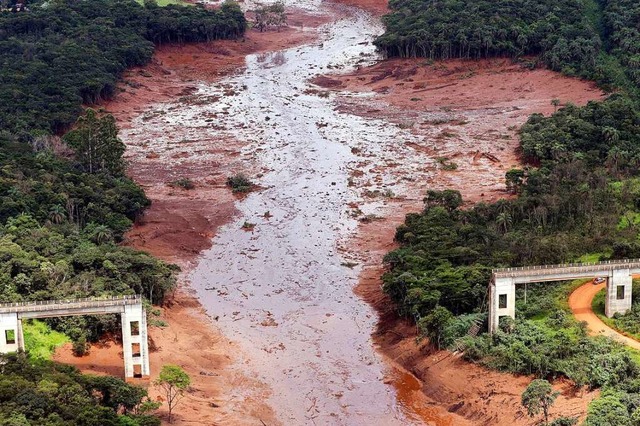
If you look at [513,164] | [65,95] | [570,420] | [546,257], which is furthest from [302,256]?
[65,95]

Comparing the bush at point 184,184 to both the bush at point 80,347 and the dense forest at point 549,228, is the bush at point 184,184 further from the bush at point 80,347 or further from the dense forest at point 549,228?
the bush at point 80,347

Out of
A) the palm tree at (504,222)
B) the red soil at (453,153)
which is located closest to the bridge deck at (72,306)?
the red soil at (453,153)

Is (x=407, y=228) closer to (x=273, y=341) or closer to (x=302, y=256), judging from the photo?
(x=302, y=256)

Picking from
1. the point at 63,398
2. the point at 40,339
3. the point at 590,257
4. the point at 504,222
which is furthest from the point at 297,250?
the point at 63,398

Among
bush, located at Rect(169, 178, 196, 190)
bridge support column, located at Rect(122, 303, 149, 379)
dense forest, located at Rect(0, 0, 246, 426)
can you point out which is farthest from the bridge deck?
bush, located at Rect(169, 178, 196, 190)

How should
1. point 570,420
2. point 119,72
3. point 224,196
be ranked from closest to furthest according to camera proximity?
point 570,420 → point 224,196 → point 119,72

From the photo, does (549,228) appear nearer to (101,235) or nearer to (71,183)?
(101,235)
